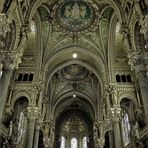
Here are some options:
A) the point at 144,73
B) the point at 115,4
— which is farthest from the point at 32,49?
the point at 144,73

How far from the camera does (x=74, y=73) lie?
24.7 meters

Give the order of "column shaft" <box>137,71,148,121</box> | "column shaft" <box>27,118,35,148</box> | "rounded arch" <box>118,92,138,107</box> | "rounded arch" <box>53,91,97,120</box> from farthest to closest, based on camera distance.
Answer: "rounded arch" <box>53,91,97,120</box>, "rounded arch" <box>118,92,138,107</box>, "column shaft" <box>27,118,35,148</box>, "column shaft" <box>137,71,148,121</box>

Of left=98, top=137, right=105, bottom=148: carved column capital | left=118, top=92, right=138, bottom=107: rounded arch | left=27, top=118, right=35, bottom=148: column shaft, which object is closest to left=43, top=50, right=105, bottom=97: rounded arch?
left=118, top=92, right=138, bottom=107: rounded arch

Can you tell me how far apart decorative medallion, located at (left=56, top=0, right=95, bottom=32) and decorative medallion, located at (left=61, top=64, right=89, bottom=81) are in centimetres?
648

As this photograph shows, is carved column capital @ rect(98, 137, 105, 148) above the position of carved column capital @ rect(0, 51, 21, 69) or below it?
below

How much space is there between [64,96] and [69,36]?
32.1 ft

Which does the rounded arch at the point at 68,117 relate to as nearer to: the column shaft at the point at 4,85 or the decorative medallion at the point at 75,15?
the decorative medallion at the point at 75,15

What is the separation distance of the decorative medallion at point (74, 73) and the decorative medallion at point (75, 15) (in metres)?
6.48

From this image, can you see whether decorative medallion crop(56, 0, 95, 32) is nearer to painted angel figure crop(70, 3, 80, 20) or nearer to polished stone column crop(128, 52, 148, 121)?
painted angel figure crop(70, 3, 80, 20)

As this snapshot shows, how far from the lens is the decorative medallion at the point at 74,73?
24.3 meters

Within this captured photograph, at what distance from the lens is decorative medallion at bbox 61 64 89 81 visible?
24255mm

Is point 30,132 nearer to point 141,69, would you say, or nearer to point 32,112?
point 32,112

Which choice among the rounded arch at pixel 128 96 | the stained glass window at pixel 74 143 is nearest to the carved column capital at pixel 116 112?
the rounded arch at pixel 128 96

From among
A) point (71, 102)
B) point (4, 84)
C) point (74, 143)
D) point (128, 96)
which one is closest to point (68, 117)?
point (71, 102)
